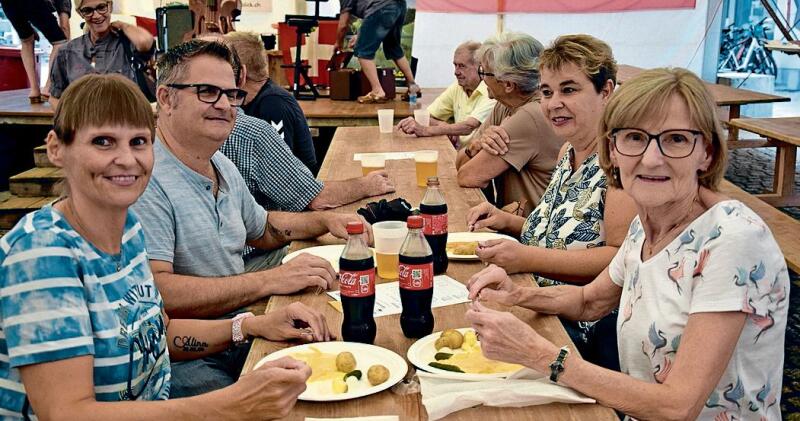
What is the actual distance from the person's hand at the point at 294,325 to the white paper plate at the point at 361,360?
0.18 ft

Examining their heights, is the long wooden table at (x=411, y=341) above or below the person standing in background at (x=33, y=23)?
below

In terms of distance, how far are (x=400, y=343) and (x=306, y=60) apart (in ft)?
26.8

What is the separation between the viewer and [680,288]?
1.70 metres

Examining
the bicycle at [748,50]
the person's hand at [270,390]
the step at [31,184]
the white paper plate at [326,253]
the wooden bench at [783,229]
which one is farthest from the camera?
the bicycle at [748,50]

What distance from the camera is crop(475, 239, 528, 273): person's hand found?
2.35 meters

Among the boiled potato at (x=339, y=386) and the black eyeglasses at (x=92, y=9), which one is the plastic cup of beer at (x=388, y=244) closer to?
the boiled potato at (x=339, y=386)

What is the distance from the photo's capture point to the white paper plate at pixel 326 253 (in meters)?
2.48

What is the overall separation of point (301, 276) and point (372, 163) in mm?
1474

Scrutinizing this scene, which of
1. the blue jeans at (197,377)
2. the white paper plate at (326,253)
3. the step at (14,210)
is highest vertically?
the white paper plate at (326,253)

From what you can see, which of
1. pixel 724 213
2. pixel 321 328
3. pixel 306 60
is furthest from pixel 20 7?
pixel 724 213

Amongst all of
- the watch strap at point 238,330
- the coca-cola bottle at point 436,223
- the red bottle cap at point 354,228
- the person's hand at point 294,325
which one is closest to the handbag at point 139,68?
the coca-cola bottle at point 436,223

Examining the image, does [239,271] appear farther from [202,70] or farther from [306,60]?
[306,60]

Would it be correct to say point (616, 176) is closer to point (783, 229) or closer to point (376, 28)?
point (783, 229)

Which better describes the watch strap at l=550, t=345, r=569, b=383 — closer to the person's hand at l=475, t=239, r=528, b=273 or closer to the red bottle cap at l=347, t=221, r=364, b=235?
the red bottle cap at l=347, t=221, r=364, b=235
